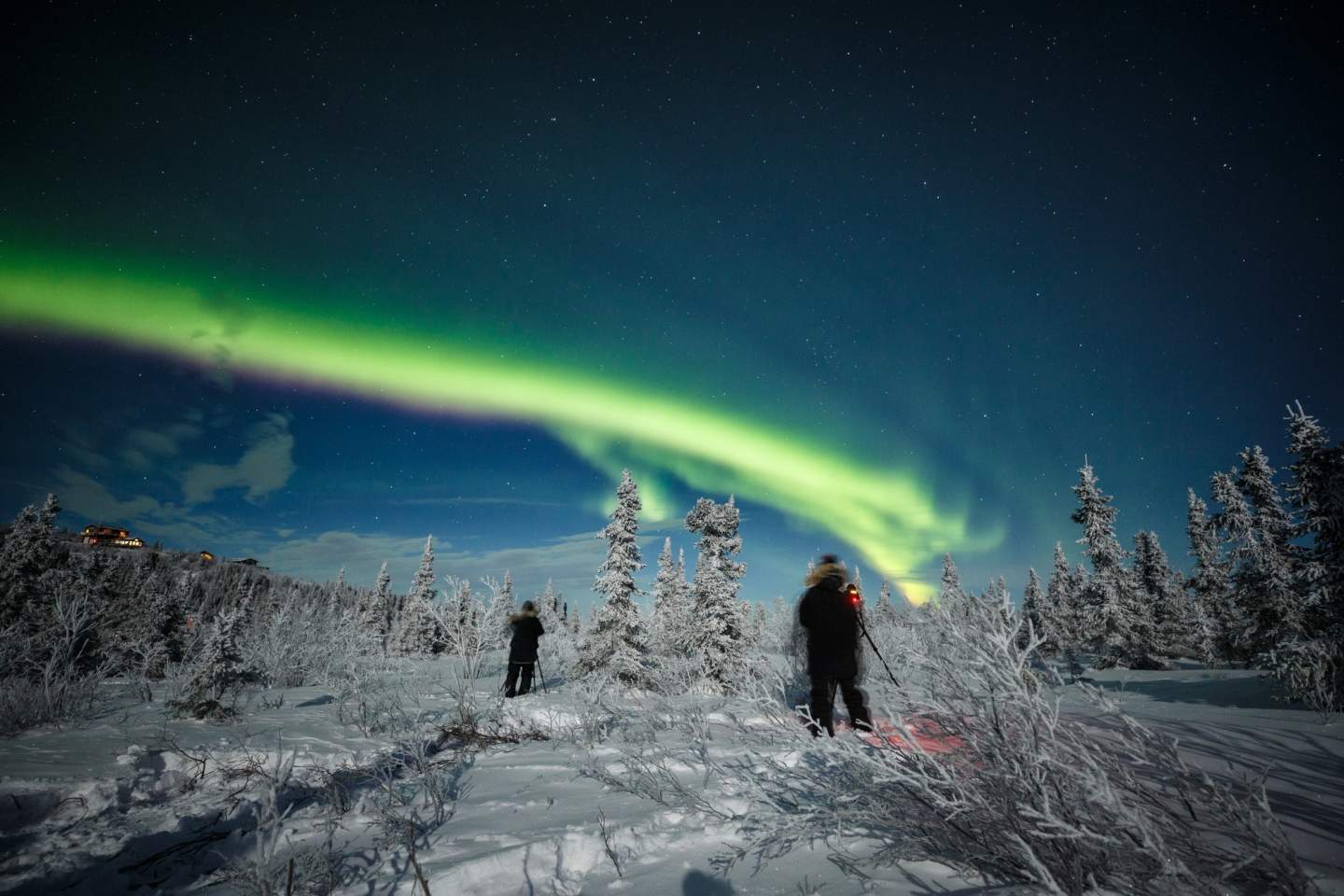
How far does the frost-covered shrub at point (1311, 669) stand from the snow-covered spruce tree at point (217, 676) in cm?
1461

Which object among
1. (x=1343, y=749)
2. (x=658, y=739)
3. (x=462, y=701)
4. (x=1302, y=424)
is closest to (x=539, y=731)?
(x=462, y=701)

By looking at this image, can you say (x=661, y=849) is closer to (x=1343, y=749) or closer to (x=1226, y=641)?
(x=1343, y=749)

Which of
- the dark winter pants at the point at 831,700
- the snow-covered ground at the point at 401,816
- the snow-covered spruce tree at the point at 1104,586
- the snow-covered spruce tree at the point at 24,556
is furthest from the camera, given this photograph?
the snow-covered spruce tree at the point at 24,556

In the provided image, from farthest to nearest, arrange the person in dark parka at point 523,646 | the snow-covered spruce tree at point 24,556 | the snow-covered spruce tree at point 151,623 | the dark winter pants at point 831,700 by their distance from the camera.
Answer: the snow-covered spruce tree at point 151,623 < the snow-covered spruce tree at point 24,556 < the person in dark parka at point 523,646 < the dark winter pants at point 831,700

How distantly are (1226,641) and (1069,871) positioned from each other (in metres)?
30.0

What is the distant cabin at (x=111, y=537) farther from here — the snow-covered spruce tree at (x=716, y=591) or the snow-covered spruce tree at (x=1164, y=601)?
→ the snow-covered spruce tree at (x=1164, y=601)

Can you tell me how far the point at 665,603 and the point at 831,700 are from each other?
23504mm

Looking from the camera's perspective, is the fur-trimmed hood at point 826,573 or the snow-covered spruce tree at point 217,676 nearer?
the fur-trimmed hood at point 826,573

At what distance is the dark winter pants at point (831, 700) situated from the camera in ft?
18.3

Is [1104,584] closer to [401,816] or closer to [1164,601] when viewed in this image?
[1164,601]

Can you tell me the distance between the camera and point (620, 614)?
691 inches

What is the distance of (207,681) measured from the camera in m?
7.95

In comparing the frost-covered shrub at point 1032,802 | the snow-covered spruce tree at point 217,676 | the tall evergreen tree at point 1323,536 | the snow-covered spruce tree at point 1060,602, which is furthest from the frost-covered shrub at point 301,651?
the snow-covered spruce tree at point 1060,602

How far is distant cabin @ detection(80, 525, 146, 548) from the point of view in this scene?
11600cm
